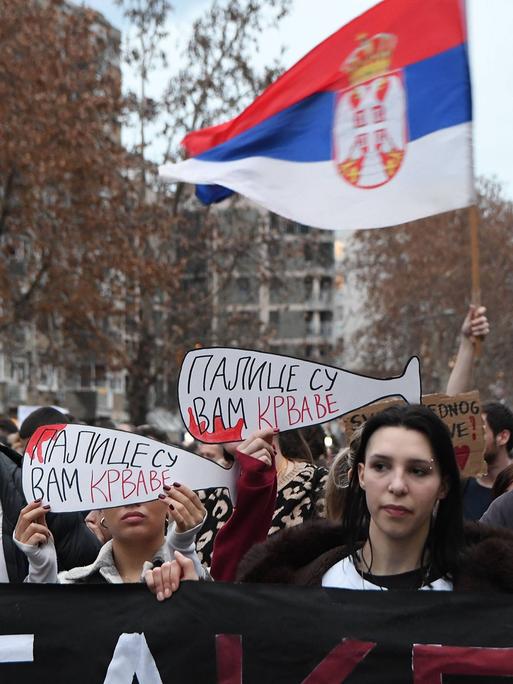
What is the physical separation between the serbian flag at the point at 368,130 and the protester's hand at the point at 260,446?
2.77m

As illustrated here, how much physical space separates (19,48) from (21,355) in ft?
27.0

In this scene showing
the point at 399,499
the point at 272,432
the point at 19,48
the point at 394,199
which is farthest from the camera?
the point at 19,48

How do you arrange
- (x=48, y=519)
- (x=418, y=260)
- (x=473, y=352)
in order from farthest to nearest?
(x=418, y=260)
(x=473, y=352)
(x=48, y=519)

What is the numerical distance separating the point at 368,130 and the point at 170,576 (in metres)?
4.03

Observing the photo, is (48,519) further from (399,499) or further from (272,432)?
(399,499)

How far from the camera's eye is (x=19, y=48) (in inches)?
932

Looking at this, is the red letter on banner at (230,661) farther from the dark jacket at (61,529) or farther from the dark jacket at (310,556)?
the dark jacket at (61,529)

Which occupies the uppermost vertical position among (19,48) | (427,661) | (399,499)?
(19,48)

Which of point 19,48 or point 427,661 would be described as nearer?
point 427,661

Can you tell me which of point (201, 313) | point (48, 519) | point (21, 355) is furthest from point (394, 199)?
point (21, 355)

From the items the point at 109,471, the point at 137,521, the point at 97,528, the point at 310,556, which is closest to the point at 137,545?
the point at 137,521

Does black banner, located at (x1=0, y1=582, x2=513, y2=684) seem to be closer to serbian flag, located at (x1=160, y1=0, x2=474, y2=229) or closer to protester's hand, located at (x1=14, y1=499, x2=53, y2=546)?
protester's hand, located at (x1=14, y1=499, x2=53, y2=546)

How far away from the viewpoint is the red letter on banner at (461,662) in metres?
3.82

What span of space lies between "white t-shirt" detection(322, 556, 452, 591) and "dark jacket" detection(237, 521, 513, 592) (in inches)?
0.7
